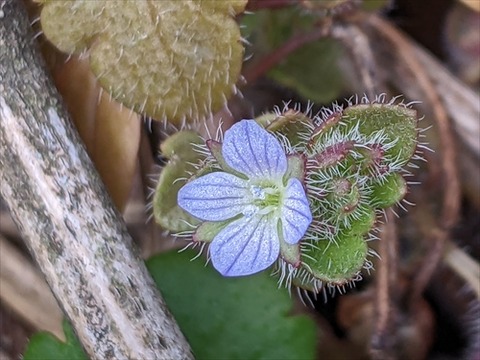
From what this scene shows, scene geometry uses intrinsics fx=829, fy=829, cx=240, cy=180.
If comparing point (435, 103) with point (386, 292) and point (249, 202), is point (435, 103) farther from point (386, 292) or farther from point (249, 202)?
point (249, 202)

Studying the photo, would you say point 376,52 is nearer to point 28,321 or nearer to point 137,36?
point 137,36

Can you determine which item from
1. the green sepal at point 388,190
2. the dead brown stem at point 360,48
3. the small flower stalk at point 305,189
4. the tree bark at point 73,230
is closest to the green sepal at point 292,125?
the small flower stalk at point 305,189

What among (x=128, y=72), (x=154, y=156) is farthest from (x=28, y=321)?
(x=128, y=72)

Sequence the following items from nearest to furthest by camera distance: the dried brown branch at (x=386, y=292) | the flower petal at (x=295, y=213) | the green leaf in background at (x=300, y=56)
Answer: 1. the flower petal at (x=295, y=213)
2. the dried brown branch at (x=386, y=292)
3. the green leaf in background at (x=300, y=56)

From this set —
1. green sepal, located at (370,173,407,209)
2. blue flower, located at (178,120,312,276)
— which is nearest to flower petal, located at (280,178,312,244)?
blue flower, located at (178,120,312,276)

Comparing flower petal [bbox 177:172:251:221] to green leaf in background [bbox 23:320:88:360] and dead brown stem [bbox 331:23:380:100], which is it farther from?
dead brown stem [bbox 331:23:380:100]

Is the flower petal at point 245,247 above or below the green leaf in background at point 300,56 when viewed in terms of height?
above

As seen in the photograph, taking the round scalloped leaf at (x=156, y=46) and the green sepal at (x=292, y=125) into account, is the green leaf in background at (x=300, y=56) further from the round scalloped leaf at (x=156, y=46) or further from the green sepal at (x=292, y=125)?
the green sepal at (x=292, y=125)
